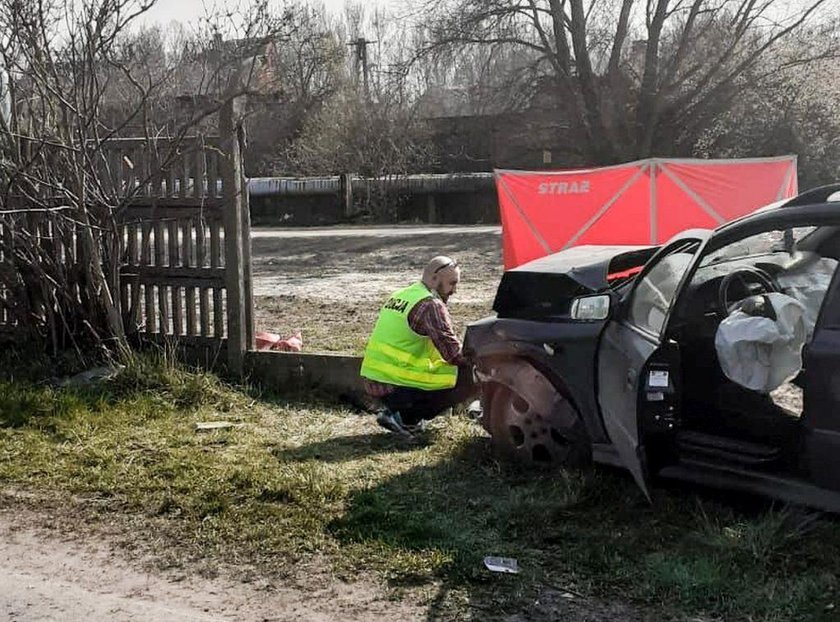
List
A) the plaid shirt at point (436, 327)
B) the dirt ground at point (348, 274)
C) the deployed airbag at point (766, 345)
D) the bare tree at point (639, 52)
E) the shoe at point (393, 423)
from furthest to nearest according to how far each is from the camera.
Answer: the bare tree at point (639, 52) → the dirt ground at point (348, 274) → the shoe at point (393, 423) → the plaid shirt at point (436, 327) → the deployed airbag at point (766, 345)

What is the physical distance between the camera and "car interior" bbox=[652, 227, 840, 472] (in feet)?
15.1

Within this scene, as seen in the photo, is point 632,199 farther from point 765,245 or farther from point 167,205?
point 765,245

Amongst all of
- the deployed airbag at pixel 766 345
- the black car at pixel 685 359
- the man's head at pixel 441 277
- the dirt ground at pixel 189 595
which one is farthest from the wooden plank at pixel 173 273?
the deployed airbag at pixel 766 345

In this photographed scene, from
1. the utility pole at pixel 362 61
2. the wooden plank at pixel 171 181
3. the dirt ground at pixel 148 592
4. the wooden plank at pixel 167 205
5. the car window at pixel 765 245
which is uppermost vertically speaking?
the utility pole at pixel 362 61

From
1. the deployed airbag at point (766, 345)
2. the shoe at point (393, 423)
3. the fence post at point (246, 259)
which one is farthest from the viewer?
the fence post at point (246, 259)

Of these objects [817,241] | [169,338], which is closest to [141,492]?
[169,338]

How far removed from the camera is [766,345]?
4.57 meters

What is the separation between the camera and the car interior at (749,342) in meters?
4.61

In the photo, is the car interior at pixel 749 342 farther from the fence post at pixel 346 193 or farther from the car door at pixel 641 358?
the fence post at pixel 346 193

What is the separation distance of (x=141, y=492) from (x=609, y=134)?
29.6 metres

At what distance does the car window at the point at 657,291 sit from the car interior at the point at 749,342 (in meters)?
0.01

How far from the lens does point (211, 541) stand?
4.94m

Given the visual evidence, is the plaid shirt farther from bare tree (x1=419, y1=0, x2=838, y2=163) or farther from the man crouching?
bare tree (x1=419, y1=0, x2=838, y2=163)

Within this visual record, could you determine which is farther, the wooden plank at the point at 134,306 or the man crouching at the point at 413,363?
the wooden plank at the point at 134,306
